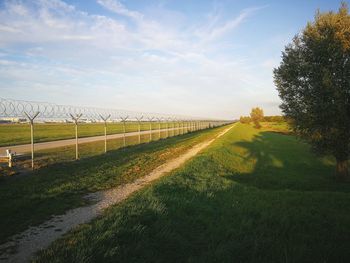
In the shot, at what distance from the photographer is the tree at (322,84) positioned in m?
15.9

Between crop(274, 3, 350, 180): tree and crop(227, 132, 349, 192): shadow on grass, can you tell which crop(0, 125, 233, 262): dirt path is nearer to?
crop(227, 132, 349, 192): shadow on grass

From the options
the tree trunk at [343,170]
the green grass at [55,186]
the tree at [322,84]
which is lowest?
the tree trunk at [343,170]

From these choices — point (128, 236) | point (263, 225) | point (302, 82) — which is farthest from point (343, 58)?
point (128, 236)

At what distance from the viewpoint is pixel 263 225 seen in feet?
27.6

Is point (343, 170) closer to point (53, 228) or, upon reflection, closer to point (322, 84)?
point (322, 84)

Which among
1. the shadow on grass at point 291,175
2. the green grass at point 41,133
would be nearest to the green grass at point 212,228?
the shadow on grass at point 291,175

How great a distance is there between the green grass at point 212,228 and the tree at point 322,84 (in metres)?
5.84

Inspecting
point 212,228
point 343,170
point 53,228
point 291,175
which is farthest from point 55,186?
point 343,170

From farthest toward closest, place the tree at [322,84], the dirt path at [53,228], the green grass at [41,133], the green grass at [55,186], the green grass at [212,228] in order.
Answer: the green grass at [41,133] → the tree at [322,84] → the green grass at [55,186] → the green grass at [212,228] → the dirt path at [53,228]

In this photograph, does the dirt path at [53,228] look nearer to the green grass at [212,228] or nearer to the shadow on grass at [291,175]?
the green grass at [212,228]

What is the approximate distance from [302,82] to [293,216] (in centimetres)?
1100

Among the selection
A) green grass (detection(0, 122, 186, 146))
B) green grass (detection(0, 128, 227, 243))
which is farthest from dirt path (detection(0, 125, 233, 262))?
green grass (detection(0, 122, 186, 146))

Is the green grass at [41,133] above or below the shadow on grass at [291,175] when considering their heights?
above

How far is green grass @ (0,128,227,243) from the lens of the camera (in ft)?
27.2
